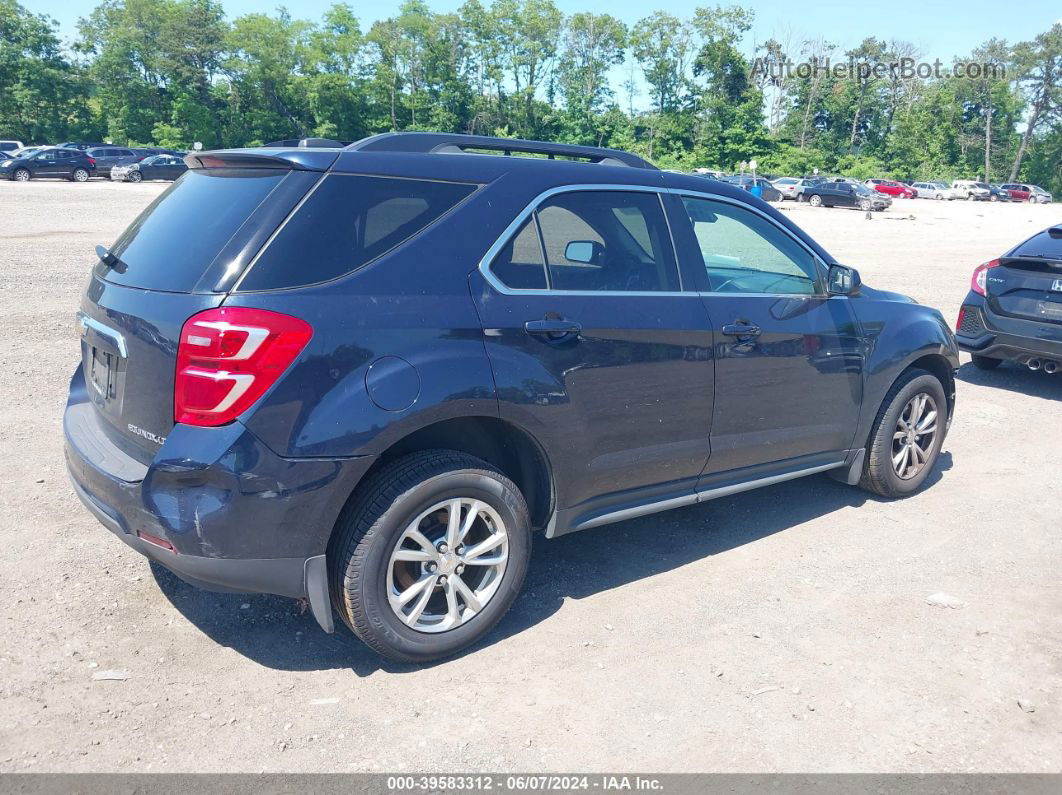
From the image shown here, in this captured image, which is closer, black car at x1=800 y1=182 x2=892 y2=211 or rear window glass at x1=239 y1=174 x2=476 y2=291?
rear window glass at x1=239 y1=174 x2=476 y2=291

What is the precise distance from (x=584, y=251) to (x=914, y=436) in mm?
2728

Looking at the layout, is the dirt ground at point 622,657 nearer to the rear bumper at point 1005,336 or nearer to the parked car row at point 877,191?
the rear bumper at point 1005,336

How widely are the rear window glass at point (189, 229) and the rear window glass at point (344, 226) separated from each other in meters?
0.19

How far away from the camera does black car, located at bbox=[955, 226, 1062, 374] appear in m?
7.66

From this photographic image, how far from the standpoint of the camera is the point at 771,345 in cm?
436

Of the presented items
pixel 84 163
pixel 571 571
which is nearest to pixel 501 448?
pixel 571 571

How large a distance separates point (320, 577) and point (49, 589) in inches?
59.5

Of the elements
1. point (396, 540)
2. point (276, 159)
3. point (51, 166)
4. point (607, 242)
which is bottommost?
point (51, 166)

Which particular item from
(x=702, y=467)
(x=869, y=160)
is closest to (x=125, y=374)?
(x=702, y=467)

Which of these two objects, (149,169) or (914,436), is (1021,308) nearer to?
(914,436)

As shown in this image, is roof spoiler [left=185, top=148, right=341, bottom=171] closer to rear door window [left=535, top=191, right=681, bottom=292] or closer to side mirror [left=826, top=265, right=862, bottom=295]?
rear door window [left=535, top=191, right=681, bottom=292]

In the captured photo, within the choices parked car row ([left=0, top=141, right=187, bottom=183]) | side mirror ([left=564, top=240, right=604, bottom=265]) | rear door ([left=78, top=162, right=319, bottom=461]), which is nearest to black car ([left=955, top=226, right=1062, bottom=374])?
side mirror ([left=564, top=240, right=604, bottom=265])

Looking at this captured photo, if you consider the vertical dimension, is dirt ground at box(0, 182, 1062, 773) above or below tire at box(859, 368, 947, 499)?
below

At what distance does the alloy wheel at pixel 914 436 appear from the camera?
5.30m
